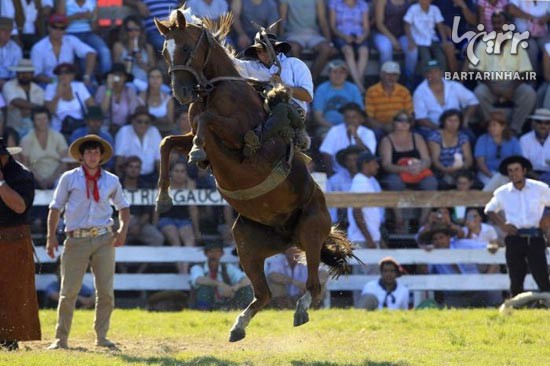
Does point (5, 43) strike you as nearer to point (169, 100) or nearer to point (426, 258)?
point (169, 100)

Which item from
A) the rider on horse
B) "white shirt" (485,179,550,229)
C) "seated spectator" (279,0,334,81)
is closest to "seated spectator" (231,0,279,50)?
"seated spectator" (279,0,334,81)

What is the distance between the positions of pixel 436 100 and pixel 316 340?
620cm

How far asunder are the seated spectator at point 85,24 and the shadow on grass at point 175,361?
7681mm

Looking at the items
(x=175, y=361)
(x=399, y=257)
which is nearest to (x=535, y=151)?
(x=399, y=257)

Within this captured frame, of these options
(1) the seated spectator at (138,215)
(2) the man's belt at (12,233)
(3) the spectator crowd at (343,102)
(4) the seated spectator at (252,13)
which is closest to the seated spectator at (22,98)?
(3) the spectator crowd at (343,102)

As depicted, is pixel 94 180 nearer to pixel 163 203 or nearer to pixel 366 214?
pixel 163 203

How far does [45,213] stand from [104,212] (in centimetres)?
451

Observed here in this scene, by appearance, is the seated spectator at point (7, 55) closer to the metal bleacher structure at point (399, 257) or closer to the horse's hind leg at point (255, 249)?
the metal bleacher structure at point (399, 257)

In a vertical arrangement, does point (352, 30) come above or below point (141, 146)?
above

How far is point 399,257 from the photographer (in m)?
15.4

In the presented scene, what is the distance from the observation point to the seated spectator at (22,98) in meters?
16.5

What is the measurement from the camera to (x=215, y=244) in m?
15.2

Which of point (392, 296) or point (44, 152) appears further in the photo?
point (44, 152)

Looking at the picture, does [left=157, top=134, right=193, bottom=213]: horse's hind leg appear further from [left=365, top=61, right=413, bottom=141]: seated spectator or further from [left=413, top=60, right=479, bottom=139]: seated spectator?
[left=413, top=60, right=479, bottom=139]: seated spectator
